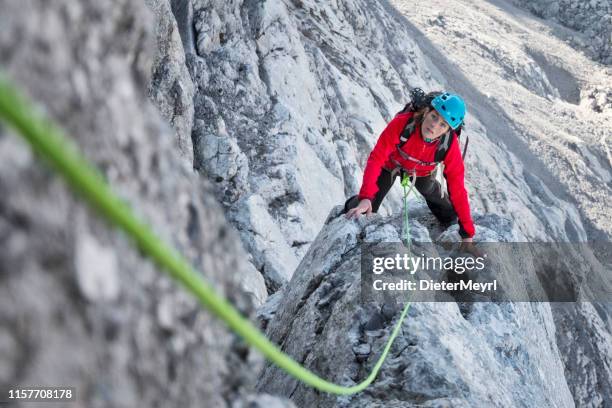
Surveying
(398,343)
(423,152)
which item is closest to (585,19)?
(423,152)

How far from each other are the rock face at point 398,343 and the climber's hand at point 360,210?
15cm

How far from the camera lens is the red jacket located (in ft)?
24.4

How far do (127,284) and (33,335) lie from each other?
1.31 feet

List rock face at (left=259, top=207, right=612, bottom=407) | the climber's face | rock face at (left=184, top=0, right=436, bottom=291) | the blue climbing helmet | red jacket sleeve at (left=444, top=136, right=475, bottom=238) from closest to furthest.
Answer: rock face at (left=259, top=207, right=612, bottom=407) < the blue climbing helmet < the climber's face < red jacket sleeve at (left=444, top=136, right=475, bottom=238) < rock face at (left=184, top=0, right=436, bottom=291)

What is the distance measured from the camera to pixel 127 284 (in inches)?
76.3

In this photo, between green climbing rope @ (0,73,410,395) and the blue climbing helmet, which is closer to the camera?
green climbing rope @ (0,73,410,395)

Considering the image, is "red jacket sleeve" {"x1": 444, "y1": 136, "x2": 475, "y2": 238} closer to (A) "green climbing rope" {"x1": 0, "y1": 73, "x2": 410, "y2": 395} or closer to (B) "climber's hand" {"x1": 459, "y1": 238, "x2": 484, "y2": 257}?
(B) "climber's hand" {"x1": 459, "y1": 238, "x2": 484, "y2": 257}

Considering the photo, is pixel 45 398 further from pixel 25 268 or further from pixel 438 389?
pixel 438 389

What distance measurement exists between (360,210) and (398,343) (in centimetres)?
244

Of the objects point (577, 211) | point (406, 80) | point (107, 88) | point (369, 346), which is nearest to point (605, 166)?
point (577, 211)

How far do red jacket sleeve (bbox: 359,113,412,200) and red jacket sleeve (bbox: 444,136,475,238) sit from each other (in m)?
0.77

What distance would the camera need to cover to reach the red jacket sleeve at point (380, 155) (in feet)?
24.4

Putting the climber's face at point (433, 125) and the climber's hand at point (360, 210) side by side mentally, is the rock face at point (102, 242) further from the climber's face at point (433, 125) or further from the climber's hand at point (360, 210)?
the climber's face at point (433, 125)

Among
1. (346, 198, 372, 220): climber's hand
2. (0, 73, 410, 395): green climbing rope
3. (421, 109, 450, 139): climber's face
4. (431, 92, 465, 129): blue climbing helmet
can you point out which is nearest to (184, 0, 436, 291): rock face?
(346, 198, 372, 220): climber's hand
